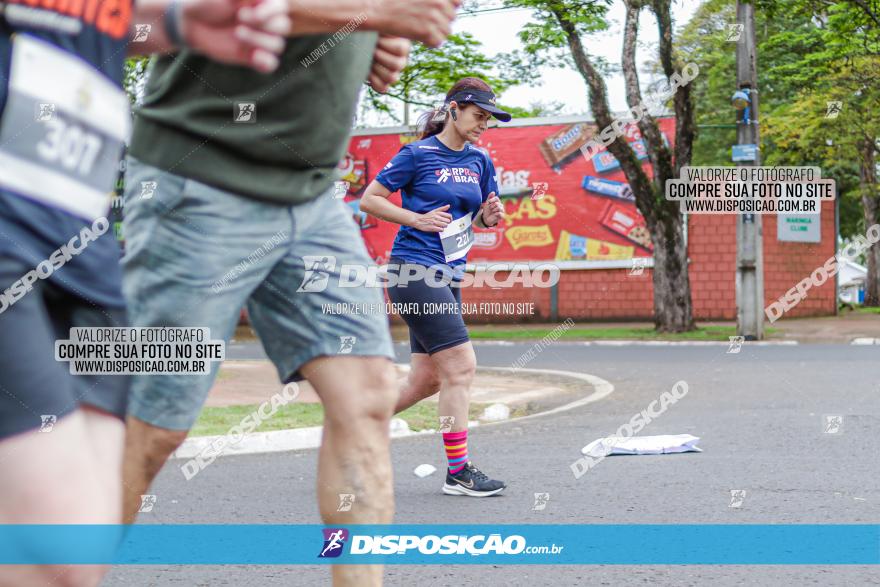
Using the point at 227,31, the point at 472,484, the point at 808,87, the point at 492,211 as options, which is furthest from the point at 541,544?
the point at 808,87

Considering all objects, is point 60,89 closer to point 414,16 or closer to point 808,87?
point 414,16

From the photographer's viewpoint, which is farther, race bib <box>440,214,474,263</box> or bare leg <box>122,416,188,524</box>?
race bib <box>440,214,474,263</box>

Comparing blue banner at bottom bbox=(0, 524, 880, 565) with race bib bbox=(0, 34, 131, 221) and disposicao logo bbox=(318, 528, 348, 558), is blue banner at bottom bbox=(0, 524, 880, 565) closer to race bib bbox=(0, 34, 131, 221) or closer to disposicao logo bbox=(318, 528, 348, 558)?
disposicao logo bbox=(318, 528, 348, 558)

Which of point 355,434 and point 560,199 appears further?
point 560,199

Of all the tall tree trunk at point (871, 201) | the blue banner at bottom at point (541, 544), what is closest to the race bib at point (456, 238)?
the blue banner at bottom at point (541, 544)

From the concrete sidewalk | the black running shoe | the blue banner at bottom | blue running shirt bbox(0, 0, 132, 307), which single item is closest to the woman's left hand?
the black running shoe

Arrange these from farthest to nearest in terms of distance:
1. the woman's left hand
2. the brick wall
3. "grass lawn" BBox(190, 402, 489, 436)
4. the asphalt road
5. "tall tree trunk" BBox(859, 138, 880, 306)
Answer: "tall tree trunk" BBox(859, 138, 880, 306) < the brick wall < "grass lawn" BBox(190, 402, 489, 436) < the woman's left hand < the asphalt road

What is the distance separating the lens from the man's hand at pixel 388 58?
2854 mm

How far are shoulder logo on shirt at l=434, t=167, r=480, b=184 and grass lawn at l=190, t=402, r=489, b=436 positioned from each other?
2933 mm

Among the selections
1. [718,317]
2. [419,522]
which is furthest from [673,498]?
[718,317]

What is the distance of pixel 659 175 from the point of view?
20.3m

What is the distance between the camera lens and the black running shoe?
19.0ft

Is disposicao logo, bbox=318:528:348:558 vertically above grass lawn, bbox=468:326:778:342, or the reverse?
disposicao logo, bbox=318:528:348:558

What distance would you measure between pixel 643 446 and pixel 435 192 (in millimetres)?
2293
